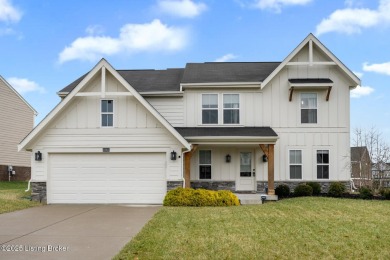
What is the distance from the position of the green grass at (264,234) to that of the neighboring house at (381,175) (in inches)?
257

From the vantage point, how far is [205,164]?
67.8 feet

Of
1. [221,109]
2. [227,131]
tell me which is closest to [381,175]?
[227,131]

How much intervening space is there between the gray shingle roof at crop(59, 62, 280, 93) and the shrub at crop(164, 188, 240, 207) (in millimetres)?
6617

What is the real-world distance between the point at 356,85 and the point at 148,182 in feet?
37.3

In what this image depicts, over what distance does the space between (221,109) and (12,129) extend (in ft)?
62.8

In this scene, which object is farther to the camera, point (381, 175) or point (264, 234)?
point (381, 175)

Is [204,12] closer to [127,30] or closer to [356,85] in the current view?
[127,30]

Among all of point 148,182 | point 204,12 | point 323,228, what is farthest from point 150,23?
point 323,228

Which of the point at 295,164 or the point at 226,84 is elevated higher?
the point at 226,84


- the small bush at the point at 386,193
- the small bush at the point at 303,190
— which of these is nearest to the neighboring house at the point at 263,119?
the small bush at the point at 303,190

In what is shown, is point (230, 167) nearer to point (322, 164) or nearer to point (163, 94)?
point (322, 164)

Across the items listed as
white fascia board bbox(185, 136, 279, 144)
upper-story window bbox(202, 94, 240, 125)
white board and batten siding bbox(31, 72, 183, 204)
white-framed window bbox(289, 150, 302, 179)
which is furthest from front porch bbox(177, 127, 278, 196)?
white board and batten siding bbox(31, 72, 183, 204)

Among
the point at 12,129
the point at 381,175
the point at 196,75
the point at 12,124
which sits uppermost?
the point at 196,75

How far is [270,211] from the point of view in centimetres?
1357
